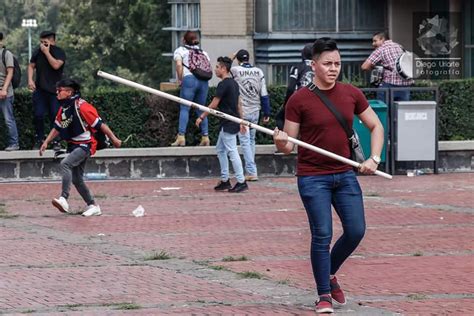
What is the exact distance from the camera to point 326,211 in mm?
8750

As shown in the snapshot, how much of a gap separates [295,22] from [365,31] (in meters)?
1.48

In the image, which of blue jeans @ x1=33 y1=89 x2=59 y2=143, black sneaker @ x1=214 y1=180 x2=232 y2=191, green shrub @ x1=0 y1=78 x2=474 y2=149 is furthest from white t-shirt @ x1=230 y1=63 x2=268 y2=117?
blue jeans @ x1=33 y1=89 x2=59 y2=143

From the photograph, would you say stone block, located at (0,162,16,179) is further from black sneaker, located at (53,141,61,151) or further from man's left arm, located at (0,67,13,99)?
man's left arm, located at (0,67,13,99)

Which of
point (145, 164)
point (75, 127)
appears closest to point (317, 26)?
point (145, 164)

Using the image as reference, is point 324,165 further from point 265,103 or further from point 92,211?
point 265,103

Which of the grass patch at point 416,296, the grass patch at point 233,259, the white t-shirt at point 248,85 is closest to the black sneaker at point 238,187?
the white t-shirt at point 248,85

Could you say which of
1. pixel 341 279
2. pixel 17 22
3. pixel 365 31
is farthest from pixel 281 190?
pixel 17 22

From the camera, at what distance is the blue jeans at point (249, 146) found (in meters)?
17.2

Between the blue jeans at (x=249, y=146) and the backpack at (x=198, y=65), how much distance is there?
4.06 feet

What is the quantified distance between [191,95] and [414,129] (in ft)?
10.7

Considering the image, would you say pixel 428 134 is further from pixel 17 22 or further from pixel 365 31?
pixel 17 22

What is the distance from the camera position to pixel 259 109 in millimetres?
17797

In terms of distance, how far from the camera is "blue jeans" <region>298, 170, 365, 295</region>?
8.75 m

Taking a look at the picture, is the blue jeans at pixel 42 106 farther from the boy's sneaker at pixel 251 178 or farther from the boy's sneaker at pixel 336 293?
the boy's sneaker at pixel 336 293
